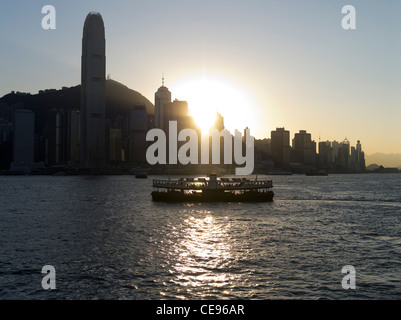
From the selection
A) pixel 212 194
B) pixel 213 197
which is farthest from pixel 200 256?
pixel 213 197

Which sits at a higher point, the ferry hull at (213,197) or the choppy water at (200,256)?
the ferry hull at (213,197)

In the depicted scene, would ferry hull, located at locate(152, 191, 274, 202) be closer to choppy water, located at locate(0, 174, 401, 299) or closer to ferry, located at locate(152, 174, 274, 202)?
ferry, located at locate(152, 174, 274, 202)

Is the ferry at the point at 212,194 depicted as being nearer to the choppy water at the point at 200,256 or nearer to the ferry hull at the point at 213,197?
the ferry hull at the point at 213,197

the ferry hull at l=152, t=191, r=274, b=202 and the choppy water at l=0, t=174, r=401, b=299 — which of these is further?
the ferry hull at l=152, t=191, r=274, b=202

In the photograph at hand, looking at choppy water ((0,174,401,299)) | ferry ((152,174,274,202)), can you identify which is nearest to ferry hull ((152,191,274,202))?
ferry ((152,174,274,202))

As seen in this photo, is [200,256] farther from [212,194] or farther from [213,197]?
[213,197]

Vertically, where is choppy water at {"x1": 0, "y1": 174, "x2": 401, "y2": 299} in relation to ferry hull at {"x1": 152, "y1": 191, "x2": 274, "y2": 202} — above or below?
below

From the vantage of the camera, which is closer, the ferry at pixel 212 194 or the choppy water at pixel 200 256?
the choppy water at pixel 200 256

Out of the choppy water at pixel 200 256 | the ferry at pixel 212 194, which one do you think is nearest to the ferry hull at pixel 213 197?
the ferry at pixel 212 194
